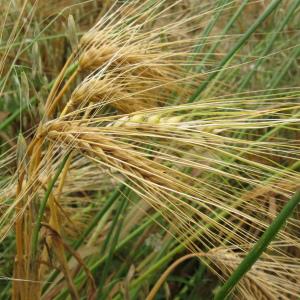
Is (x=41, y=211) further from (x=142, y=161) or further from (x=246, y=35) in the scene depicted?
(x=246, y=35)

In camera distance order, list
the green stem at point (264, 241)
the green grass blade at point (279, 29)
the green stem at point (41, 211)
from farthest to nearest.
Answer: the green grass blade at point (279, 29), the green stem at point (41, 211), the green stem at point (264, 241)

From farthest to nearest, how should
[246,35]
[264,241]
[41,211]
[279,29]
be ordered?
[279,29] < [246,35] < [41,211] < [264,241]

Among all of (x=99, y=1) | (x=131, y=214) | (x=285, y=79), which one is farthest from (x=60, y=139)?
(x=99, y=1)

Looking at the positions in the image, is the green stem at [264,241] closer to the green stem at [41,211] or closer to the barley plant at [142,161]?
the barley plant at [142,161]

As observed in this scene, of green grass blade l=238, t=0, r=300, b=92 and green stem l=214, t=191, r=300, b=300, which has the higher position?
green grass blade l=238, t=0, r=300, b=92

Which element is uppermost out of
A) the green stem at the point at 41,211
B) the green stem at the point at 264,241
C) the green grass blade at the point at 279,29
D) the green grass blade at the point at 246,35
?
the green grass blade at the point at 279,29

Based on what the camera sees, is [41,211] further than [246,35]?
No

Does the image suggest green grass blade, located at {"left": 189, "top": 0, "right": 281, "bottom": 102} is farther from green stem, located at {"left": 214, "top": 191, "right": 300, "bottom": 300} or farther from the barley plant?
green stem, located at {"left": 214, "top": 191, "right": 300, "bottom": 300}

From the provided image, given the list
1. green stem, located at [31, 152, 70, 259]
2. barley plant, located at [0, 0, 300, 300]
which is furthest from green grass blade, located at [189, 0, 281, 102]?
green stem, located at [31, 152, 70, 259]

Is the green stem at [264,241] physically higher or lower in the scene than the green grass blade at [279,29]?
lower

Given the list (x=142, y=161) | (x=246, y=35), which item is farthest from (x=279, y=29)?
(x=142, y=161)

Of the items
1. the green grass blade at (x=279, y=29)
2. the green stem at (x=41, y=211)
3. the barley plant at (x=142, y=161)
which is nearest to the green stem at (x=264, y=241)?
the barley plant at (x=142, y=161)

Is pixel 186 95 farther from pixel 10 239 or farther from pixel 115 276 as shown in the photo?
pixel 10 239

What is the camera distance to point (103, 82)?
750 mm
